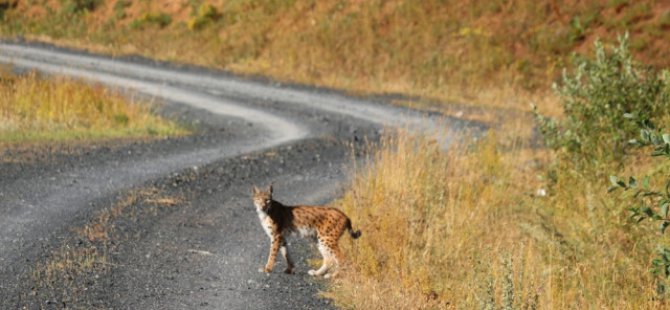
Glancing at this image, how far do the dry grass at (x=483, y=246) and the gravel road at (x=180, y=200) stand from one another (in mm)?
766

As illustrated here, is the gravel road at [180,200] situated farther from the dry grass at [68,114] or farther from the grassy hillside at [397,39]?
the grassy hillside at [397,39]

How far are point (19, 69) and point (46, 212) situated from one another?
610 inches

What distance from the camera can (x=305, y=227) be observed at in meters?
10.3

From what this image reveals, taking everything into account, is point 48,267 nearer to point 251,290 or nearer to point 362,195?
point 251,290

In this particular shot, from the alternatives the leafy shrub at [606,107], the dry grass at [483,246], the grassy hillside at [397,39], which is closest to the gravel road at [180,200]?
the dry grass at [483,246]

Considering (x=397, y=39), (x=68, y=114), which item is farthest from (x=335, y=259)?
(x=397, y=39)

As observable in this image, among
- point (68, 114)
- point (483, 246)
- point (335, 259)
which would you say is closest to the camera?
point (335, 259)

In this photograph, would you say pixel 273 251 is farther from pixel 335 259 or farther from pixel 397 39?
pixel 397 39

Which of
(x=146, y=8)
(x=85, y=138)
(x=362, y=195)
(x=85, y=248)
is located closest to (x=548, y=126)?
(x=362, y=195)

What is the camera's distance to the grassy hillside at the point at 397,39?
2889cm

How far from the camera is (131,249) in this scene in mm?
10930

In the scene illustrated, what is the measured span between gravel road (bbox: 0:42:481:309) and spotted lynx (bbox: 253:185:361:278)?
21 centimetres

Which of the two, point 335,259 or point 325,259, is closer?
point 335,259

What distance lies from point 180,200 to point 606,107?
586 cm
